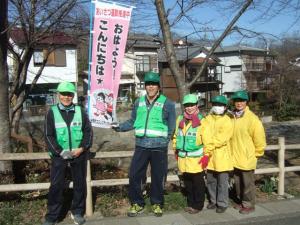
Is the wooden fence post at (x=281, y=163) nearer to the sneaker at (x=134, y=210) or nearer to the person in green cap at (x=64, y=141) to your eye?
the sneaker at (x=134, y=210)

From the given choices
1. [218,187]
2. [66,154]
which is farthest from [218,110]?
[66,154]

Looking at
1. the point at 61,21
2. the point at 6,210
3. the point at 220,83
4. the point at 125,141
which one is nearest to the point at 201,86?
the point at 220,83

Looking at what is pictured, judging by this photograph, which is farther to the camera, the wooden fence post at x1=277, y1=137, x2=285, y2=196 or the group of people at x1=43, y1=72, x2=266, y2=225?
the wooden fence post at x1=277, y1=137, x2=285, y2=196

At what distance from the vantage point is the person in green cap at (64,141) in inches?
184

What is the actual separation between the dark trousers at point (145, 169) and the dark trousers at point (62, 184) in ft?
2.08

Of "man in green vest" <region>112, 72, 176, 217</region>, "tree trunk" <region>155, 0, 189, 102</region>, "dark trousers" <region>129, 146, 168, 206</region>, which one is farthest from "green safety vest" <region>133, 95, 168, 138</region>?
"tree trunk" <region>155, 0, 189, 102</region>

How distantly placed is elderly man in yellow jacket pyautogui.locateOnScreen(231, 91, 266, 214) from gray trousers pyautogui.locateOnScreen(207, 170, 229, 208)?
9.9 inches

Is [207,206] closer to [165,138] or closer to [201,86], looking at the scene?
[165,138]

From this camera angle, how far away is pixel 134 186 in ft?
17.2

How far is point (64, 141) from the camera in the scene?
15.5ft

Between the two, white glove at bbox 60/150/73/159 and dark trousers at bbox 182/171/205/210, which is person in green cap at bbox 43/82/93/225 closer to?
white glove at bbox 60/150/73/159

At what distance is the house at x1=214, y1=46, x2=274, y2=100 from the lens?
127ft

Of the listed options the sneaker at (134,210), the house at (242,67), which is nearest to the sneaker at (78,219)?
the sneaker at (134,210)

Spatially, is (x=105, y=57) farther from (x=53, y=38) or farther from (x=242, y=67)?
(x=242, y=67)
